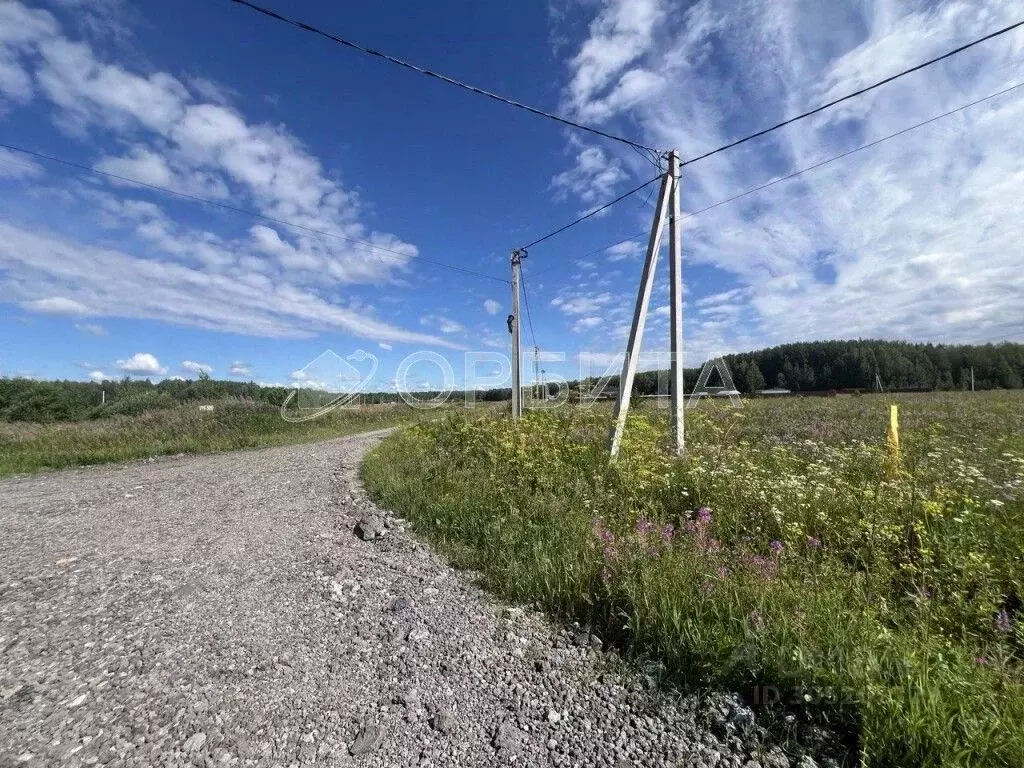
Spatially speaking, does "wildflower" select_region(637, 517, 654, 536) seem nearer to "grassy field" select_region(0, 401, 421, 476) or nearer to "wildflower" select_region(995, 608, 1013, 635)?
"wildflower" select_region(995, 608, 1013, 635)

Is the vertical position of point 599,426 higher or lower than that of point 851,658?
higher

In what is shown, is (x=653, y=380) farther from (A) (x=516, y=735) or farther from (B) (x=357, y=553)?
(A) (x=516, y=735)

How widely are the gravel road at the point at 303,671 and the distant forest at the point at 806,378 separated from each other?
20349 millimetres

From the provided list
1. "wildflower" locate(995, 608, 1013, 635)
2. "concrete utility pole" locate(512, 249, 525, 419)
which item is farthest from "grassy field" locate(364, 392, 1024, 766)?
"concrete utility pole" locate(512, 249, 525, 419)

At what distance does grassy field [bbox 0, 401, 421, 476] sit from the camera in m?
10.6

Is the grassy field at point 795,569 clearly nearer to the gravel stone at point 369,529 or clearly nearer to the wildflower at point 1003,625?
the wildflower at point 1003,625

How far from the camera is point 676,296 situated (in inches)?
254

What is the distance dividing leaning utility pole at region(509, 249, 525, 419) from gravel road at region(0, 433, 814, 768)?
23.5 ft

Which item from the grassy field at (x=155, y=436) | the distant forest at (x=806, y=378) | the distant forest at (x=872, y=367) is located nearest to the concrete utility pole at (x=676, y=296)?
the grassy field at (x=155, y=436)

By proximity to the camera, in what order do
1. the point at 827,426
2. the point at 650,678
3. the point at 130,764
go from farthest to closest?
the point at 827,426, the point at 650,678, the point at 130,764

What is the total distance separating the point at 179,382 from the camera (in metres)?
27.7

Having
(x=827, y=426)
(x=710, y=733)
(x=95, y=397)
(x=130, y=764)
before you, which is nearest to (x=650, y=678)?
(x=710, y=733)

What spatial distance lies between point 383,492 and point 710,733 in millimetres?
4852

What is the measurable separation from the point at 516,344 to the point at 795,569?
8.83 metres
